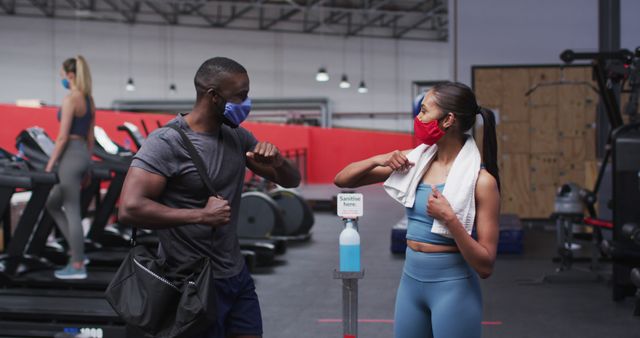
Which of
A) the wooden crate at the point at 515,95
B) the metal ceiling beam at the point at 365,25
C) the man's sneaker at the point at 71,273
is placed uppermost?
the metal ceiling beam at the point at 365,25

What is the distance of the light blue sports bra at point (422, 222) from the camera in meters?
2.04

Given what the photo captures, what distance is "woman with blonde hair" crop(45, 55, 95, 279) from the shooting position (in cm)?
449

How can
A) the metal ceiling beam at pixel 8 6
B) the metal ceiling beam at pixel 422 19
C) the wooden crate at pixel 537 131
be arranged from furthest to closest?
the metal ceiling beam at pixel 8 6 < the metal ceiling beam at pixel 422 19 < the wooden crate at pixel 537 131

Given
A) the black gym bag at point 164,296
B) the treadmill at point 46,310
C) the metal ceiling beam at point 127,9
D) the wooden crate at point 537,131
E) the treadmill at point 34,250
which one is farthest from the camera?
the metal ceiling beam at point 127,9

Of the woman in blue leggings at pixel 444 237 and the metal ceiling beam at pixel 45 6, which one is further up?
the metal ceiling beam at pixel 45 6

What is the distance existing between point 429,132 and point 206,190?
679mm

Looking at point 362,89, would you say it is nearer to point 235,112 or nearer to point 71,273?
point 71,273

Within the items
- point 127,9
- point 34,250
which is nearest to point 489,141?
point 34,250

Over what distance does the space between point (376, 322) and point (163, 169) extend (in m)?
2.65

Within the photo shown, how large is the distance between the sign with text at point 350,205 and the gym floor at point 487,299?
2.13 metres

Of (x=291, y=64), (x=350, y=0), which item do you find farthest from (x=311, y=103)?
(x=350, y=0)

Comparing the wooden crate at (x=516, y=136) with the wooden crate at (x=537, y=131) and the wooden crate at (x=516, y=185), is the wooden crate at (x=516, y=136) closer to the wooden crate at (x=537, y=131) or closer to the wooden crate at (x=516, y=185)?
the wooden crate at (x=537, y=131)

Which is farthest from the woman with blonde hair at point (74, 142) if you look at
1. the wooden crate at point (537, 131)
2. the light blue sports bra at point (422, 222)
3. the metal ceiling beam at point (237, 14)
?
the metal ceiling beam at point (237, 14)

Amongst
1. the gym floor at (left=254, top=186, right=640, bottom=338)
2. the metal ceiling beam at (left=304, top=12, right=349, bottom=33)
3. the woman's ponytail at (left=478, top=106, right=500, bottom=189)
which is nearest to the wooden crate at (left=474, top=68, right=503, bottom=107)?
the gym floor at (left=254, top=186, right=640, bottom=338)
